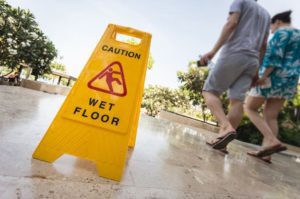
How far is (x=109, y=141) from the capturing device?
1398 millimetres

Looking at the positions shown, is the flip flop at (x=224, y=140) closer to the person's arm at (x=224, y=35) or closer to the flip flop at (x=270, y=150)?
the flip flop at (x=270, y=150)

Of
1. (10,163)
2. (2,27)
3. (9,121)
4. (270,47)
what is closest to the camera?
(10,163)

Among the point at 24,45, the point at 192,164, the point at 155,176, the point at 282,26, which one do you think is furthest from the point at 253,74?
the point at 24,45

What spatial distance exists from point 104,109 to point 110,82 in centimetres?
17

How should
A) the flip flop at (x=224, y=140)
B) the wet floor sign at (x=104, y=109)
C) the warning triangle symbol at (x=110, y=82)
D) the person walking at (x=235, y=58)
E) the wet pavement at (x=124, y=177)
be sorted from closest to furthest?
1. the wet pavement at (x=124, y=177)
2. the wet floor sign at (x=104, y=109)
3. the warning triangle symbol at (x=110, y=82)
4. the flip flop at (x=224, y=140)
5. the person walking at (x=235, y=58)

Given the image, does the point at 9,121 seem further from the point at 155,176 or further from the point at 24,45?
the point at 24,45

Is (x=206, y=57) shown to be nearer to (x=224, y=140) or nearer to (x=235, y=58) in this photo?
(x=235, y=58)

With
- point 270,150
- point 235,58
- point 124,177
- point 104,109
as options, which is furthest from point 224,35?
point 124,177

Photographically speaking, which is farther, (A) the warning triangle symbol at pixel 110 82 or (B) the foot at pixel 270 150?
(B) the foot at pixel 270 150

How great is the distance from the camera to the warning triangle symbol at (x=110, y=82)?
151 centimetres

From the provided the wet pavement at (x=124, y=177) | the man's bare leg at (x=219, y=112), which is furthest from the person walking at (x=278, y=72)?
the wet pavement at (x=124, y=177)

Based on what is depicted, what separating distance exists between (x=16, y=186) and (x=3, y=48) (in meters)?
19.6

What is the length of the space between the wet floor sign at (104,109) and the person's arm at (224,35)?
1546mm

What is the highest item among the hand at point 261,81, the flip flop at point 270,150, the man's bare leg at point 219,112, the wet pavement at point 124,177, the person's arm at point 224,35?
the person's arm at point 224,35
